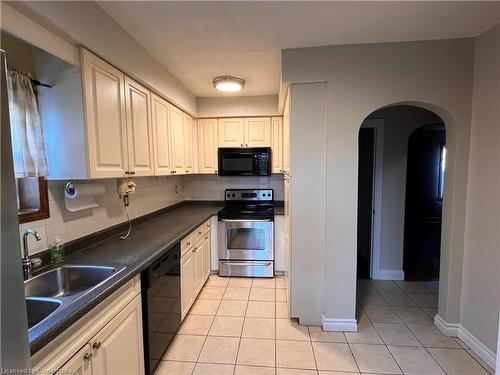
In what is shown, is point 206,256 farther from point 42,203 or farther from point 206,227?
point 42,203

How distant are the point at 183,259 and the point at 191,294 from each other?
1.61 ft

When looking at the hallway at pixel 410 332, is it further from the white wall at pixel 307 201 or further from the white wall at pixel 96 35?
the white wall at pixel 96 35

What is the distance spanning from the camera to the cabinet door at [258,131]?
11.9 feet

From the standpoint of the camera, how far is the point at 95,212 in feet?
6.77

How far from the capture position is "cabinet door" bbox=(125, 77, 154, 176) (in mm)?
2006

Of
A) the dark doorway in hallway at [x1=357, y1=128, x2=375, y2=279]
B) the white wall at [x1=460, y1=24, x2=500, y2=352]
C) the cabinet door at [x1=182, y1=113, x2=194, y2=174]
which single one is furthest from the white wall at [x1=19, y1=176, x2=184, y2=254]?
the white wall at [x1=460, y1=24, x2=500, y2=352]

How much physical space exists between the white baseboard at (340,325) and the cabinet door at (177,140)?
2.21 m

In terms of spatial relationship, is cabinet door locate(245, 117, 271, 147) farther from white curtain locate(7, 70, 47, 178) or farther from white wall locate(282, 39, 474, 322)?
white curtain locate(7, 70, 47, 178)

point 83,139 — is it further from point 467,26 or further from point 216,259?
point 467,26

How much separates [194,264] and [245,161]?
1568 mm

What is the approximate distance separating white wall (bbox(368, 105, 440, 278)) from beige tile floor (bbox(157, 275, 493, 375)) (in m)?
0.68

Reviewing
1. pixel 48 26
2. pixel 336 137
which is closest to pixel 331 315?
pixel 336 137

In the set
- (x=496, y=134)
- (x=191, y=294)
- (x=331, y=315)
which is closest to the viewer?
(x=496, y=134)

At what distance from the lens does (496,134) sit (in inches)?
72.7
